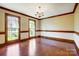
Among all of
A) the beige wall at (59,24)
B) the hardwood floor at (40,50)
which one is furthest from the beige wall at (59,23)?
the hardwood floor at (40,50)

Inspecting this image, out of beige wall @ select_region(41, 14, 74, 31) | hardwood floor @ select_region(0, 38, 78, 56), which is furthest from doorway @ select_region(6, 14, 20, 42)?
beige wall @ select_region(41, 14, 74, 31)

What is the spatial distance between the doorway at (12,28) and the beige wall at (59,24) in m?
3.28

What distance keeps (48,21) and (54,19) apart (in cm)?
88

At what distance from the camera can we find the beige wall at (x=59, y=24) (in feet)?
23.2

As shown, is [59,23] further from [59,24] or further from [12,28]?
[12,28]

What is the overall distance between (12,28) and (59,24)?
3.76 m

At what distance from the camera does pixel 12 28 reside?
6.44 metres

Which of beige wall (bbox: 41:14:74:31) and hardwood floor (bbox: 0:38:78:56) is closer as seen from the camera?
hardwood floor (bbox: 0:38:78:56)

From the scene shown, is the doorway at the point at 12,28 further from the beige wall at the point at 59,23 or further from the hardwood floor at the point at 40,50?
the beige wall at the point at 59,23

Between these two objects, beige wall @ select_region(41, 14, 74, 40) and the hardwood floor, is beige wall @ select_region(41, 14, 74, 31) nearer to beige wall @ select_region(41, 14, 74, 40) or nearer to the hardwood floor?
beige wall @ select_region(41, 14, 74, 40)

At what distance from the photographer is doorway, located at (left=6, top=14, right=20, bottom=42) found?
19.5 ft

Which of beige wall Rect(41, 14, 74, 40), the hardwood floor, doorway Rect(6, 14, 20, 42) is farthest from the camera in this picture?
beige wall Rect(41, 14, 74, 40)

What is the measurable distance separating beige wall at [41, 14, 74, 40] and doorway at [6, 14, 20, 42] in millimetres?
3283

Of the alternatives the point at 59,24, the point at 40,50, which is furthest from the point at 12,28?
the point at 59,24
